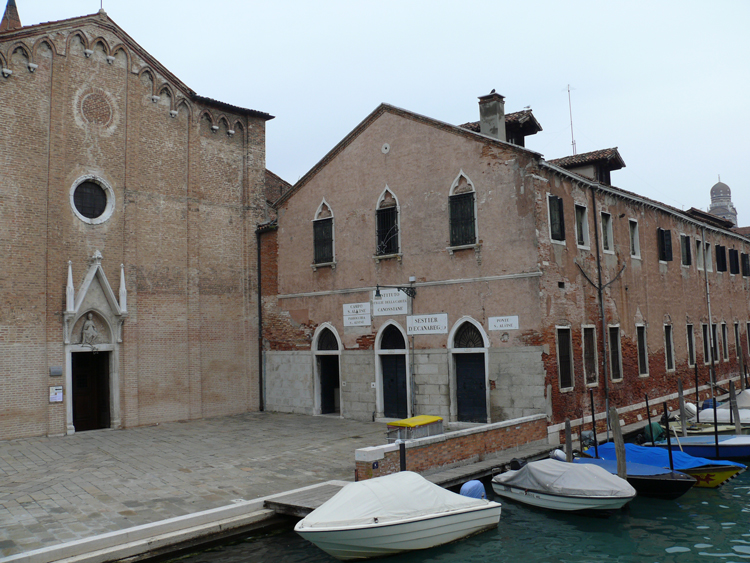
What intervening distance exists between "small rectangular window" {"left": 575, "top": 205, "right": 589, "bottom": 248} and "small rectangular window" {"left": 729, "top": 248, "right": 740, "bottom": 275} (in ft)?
46.7

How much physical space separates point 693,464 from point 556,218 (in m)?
6.37

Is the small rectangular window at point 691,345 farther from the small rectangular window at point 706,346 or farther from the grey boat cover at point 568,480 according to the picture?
the grey boat cover at point 568,480

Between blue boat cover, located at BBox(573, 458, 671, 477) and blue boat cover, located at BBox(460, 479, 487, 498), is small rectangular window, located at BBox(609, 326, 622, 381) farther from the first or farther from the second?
blue boat cover, located at BBox(460, 479, 487, 498)

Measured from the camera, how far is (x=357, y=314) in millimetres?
18688

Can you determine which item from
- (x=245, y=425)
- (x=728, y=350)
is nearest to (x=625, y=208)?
(x=728, y=350)

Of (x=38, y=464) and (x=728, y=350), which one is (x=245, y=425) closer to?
(x=38, y=464)

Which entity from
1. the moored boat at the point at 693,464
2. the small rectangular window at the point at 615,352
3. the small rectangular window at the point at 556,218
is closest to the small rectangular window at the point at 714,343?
the small rectangular window at the point at 615,352

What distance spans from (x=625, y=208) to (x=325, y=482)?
13.1 metres

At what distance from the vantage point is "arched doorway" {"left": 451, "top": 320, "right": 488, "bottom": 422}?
16.1 meters

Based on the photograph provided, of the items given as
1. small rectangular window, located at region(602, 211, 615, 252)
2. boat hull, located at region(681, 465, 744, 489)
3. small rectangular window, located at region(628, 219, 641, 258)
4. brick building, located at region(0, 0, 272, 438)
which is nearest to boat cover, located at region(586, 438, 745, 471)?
boat hull, located at region(681, 465, 744, 489)

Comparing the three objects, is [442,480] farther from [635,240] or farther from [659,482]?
[635,240]

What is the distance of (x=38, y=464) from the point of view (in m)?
13.2

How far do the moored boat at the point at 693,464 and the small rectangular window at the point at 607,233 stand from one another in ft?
21.7

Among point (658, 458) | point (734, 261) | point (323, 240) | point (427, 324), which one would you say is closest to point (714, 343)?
point (734, 261)
